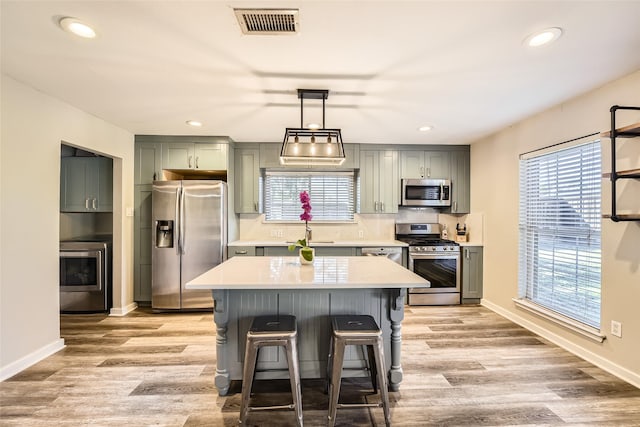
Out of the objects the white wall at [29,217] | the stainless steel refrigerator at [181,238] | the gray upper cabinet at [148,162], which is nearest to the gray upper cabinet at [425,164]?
the stainless steel refrigerator at [181,238]

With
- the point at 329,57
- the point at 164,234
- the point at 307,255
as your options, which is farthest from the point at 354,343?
the point at 164,234

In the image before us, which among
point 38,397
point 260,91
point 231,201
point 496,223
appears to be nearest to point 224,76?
point 260,91

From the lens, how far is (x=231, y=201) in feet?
14.4

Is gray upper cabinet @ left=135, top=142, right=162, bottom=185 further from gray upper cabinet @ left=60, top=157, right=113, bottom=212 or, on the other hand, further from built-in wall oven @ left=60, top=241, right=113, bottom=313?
built-in wall oven @ left=60, top=241, right=113, bottom=313

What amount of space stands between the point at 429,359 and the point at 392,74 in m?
2.40

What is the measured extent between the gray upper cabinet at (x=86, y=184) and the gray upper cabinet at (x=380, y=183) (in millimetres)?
3458

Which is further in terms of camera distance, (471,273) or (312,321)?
(471,273)

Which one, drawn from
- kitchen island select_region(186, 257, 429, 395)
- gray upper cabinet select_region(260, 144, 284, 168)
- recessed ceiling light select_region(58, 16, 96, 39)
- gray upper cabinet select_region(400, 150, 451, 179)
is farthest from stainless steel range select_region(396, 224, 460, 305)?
recessed ceiling light select_region(58, 16, 96, 39)

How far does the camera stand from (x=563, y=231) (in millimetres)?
3023

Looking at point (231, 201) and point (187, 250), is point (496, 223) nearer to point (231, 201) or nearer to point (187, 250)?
point (231, 201)

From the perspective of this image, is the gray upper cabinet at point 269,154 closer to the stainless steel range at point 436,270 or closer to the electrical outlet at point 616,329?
the stainless steel range at point 436,270

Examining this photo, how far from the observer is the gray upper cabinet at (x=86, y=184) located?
12.9ft

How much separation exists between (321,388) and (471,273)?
305 cm

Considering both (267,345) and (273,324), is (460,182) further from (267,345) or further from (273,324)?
(267,345)
